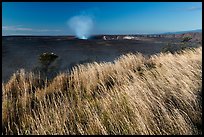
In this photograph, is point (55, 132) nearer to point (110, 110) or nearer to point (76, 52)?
point (110, 110)

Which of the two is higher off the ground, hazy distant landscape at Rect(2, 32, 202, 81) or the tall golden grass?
the tall golden grass

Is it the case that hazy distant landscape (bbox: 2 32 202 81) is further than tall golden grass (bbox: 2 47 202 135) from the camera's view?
Yes

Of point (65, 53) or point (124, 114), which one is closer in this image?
point (124, 114)

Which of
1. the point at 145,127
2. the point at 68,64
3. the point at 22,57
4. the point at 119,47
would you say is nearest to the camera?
the point at 145,127

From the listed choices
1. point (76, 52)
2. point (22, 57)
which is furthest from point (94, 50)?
point (22, 57)

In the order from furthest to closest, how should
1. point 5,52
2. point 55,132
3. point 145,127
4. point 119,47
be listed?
1. point 119,47
2. point 5,52
3. point 55,132
4. point 145,127

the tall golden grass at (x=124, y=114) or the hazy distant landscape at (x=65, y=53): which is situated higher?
the tall golden grass at (x=124, y=114)

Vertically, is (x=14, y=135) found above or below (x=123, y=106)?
below

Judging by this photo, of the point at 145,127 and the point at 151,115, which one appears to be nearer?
the point at 145,127

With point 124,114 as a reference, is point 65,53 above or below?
below

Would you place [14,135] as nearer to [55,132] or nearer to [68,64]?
[55,132]
